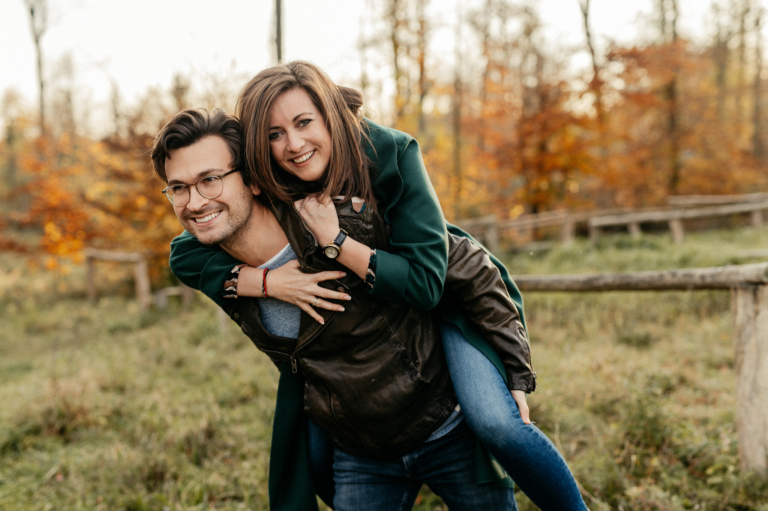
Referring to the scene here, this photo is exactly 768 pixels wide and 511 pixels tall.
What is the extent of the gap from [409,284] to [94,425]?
414 centimetres

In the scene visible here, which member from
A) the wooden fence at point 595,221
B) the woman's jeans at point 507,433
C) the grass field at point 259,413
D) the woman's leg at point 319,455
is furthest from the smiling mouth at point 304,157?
the wooden fence at point 595,221

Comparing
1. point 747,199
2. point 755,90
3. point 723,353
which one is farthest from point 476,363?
point 755,90

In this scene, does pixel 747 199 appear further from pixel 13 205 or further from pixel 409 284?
pixel 13 205

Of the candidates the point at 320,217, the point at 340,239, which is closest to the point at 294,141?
the point at 320,217

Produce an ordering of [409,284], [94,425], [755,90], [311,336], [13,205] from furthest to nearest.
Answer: [13,205], [755,90], [94,425], [311,336], [409,284]

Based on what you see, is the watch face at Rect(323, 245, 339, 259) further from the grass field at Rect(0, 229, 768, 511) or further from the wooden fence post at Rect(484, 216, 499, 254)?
the wooden fence post at Rect(484, 216, 499, 254)

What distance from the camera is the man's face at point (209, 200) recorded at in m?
1.69

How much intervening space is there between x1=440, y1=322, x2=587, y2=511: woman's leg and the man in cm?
13

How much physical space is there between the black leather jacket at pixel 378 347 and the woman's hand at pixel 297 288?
0.13 ft

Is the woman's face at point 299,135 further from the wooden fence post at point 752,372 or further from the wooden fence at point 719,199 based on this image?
the wooden fence at point 719,199

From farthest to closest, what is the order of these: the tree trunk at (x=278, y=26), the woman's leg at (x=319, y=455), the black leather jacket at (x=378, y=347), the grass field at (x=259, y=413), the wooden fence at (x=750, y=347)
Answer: the tree trunk at (x=278, y=26)
the grass field at (x=259, y=413)
the wooden fence at (x=750, y=347)
the woman's leg at (x=319, y=455)
the black leather jacket at (x=378, y=347)

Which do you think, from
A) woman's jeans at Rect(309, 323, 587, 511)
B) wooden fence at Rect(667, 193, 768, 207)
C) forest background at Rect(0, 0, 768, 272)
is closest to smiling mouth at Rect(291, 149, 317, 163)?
woman's jeans at Rect(309, 323, 587, 511)

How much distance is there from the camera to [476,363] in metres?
1.73

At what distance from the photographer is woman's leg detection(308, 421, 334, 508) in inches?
79.2
